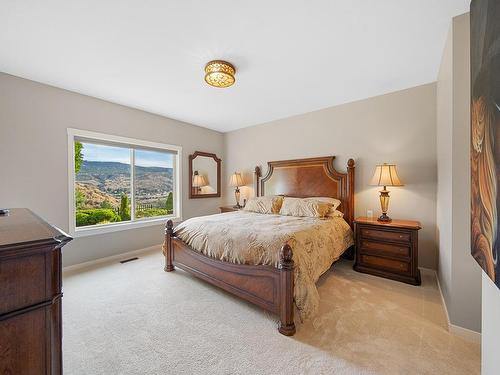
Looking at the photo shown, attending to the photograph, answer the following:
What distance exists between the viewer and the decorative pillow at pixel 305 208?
3.12 meters

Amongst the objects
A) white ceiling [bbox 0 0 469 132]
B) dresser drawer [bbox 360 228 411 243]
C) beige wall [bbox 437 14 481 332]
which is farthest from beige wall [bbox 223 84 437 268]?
beige wall [bbox 437 14 481 332]

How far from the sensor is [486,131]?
0.78 meters

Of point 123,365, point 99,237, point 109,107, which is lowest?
point 123,365

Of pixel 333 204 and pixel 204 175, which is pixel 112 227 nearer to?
pixel 204 175

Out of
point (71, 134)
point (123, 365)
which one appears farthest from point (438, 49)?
point (71, 134)

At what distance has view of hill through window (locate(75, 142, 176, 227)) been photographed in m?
3.32

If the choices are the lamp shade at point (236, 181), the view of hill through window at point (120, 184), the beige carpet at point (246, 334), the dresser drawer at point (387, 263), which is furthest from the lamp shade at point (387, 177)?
the view of hill through window at point (120, 184)

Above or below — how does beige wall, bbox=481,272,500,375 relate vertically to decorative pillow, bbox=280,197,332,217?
below

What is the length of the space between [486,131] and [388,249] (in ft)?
7.67

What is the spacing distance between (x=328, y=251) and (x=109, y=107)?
384 cm

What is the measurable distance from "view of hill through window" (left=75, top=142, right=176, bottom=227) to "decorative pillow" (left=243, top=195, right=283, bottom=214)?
173 cm

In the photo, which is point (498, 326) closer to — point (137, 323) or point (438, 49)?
point (137, 323)

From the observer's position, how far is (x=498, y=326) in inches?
31.0

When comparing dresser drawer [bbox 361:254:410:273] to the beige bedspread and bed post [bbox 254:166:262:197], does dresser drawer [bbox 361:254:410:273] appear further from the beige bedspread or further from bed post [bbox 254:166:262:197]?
bed post [bbox 254:166:262:197]
